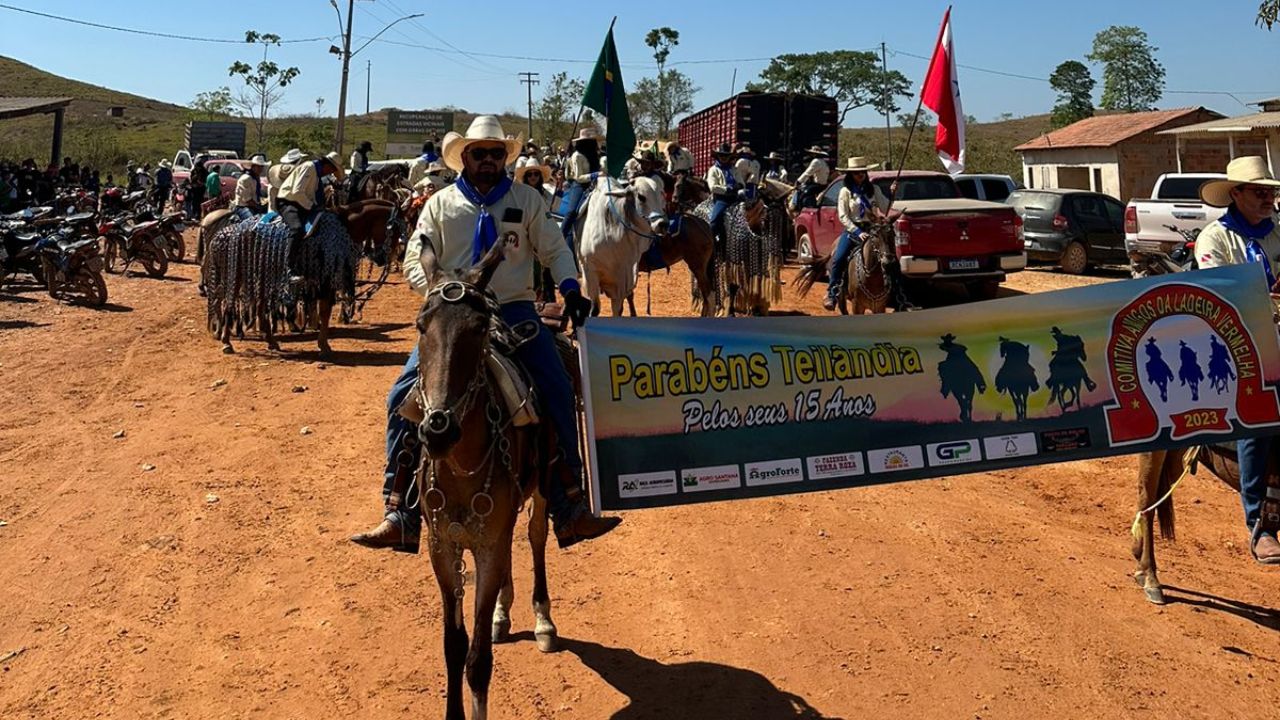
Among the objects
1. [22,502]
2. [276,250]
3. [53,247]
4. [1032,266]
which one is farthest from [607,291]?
[1032,266]

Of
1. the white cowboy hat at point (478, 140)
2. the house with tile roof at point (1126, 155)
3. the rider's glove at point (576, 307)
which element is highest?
the house with tile roof at point (1126, 155)

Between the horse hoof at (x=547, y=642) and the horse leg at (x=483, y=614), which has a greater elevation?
the horse leg at (x=483, y=614)

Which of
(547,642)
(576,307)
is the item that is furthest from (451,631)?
(576,307)

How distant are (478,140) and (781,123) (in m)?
28.5

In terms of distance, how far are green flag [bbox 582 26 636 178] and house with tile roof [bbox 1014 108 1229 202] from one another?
29.1 m

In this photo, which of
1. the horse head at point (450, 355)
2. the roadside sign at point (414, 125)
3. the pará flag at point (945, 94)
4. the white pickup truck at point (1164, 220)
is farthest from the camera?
the roadside sign at point (414, 125)

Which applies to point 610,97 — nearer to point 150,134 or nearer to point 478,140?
point 478,140

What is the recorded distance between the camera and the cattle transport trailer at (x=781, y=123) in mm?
32031

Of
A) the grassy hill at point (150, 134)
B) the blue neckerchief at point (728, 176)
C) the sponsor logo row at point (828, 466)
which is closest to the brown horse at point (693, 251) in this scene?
the blue neckerchief at point (728, 176)

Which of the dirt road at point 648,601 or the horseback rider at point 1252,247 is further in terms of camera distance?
the horseback rider at point 1252,247

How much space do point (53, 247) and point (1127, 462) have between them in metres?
17.3

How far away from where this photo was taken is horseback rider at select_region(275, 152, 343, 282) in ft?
43.4

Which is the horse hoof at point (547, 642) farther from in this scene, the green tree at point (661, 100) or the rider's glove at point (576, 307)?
the green tree at point (661, 100)

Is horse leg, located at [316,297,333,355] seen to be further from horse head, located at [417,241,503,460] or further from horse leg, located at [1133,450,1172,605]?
horse leg, located at [1133,450,1172,605]
